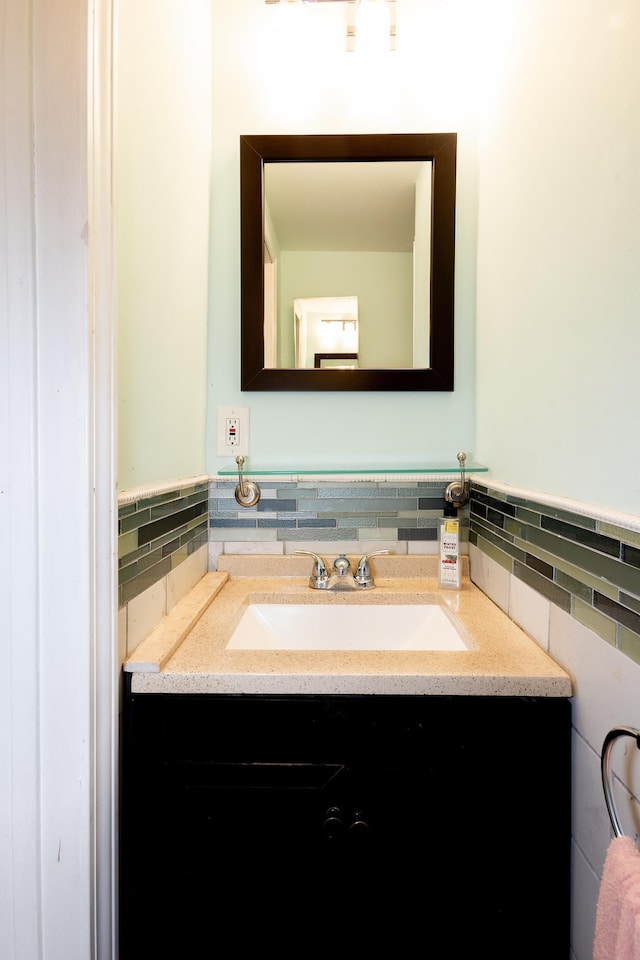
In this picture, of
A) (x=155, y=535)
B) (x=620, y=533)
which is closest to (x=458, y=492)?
(x=620, y=533)

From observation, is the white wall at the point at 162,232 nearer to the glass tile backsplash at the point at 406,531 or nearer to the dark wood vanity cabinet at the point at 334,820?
the glass tile backsplash at the point at 406,531

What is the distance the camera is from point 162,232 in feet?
3.01

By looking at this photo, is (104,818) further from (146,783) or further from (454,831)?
(454,831)

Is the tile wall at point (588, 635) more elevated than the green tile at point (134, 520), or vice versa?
the green tile at point (134, 520)

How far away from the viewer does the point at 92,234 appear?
63 centimetres

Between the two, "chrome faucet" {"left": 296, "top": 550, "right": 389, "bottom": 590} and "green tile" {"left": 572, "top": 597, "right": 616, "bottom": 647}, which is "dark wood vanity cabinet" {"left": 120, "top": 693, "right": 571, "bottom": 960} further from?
"chrome faucet" {"left": 296, "top": 550, "right": 389, "bottom": 590}

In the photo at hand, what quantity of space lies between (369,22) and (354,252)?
1.84ft

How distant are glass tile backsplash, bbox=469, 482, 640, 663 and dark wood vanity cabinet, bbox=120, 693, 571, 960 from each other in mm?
177

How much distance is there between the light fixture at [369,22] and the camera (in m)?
1.13

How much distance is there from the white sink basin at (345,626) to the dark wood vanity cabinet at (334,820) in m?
0.26

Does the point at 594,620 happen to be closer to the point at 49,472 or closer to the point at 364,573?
the point at 364,573

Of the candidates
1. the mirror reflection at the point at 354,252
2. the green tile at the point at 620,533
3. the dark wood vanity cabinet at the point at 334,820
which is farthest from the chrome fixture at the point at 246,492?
the green tile at the point at 620,533

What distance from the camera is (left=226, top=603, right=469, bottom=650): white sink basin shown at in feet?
3.33

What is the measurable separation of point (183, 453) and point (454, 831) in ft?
2.78
